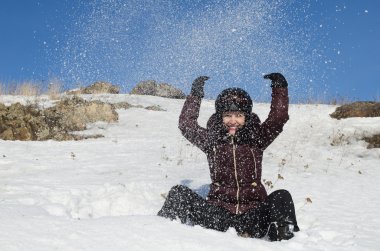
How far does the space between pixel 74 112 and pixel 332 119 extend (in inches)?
315

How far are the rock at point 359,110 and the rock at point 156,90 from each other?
419 inches

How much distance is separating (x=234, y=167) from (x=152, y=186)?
2.43m

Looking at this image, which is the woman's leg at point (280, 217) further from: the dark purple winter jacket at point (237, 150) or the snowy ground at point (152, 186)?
the dark purple winter jacket at point (237, 150)

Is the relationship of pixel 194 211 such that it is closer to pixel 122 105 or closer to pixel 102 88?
pixel 122 105

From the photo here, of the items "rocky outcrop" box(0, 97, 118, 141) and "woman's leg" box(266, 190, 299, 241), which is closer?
"woman's leg" box(266, 190, 299, 241)

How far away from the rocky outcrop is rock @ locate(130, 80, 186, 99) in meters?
8.70

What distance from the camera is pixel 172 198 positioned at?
518 centimetres

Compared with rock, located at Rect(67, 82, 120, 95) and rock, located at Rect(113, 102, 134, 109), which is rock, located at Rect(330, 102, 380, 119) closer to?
rock, located at Rect(113, 102, 134, 109)

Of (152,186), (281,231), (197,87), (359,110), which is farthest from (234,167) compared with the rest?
(359,110)

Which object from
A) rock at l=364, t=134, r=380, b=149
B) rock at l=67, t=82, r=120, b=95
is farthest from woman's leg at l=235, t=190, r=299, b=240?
rock at l=67, t=82, r=120, b=95

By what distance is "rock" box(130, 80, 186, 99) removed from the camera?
24047mm

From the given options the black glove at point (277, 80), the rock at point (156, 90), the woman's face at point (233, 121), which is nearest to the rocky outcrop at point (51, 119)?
the woman's face at point (233, 121)

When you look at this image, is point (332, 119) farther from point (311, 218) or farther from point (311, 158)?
point (311, 218)

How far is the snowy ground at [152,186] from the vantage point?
13.2ft
